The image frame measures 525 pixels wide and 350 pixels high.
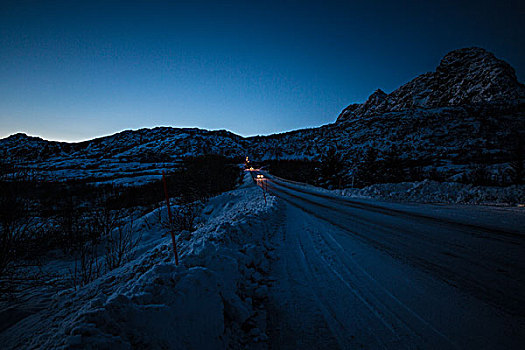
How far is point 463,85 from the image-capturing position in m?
104

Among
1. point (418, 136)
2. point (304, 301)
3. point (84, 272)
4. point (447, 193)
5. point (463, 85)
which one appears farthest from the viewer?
point (463, 85)

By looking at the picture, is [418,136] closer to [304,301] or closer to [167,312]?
[304,301]

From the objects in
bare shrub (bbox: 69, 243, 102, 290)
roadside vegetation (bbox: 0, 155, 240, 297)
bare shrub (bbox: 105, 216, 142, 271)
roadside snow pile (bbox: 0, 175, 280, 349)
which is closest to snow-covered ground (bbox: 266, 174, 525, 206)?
roadside snow pile (bbox: 0, 175, 280, 349)

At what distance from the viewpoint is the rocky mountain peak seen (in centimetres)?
7831

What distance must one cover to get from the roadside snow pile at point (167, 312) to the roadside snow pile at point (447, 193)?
1008 cm

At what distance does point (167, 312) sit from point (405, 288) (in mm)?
3379

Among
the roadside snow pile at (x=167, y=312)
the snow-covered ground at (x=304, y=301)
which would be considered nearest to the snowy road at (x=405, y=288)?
the snow-covered ground at (x=304, y=301)

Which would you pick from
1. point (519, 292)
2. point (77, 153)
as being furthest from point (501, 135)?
point (77, 153)

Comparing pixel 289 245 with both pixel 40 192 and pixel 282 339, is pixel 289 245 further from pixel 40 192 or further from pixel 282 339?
pixel 40 192

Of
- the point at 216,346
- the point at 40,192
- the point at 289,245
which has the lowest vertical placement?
the point at 289,245

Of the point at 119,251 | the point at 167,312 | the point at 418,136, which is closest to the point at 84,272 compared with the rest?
the point at 119,251

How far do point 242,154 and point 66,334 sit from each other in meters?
130

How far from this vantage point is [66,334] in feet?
Result: 5.05

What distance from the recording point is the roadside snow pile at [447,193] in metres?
7.38
